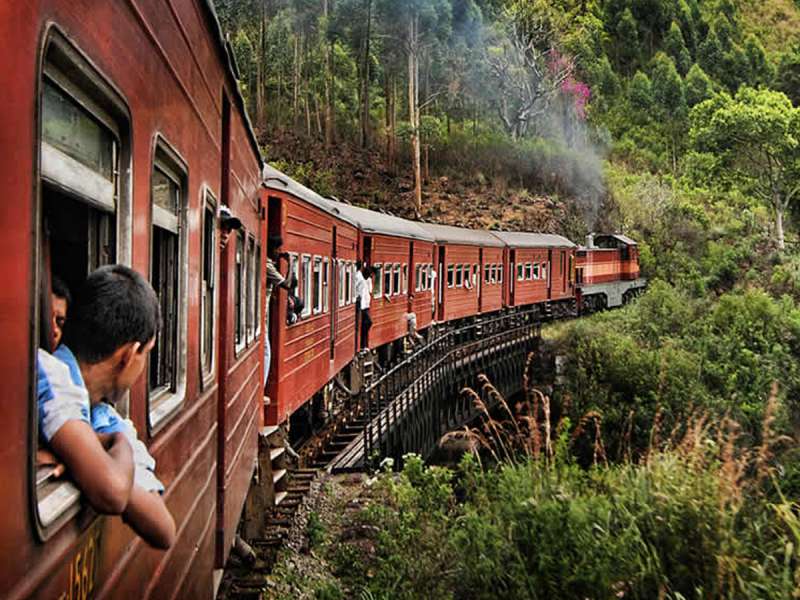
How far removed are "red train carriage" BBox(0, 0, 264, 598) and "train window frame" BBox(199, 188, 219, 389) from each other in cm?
1

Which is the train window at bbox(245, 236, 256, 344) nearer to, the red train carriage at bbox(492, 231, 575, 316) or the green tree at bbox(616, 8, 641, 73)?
the red train carriage at bbox(492, 231, 575, 316)

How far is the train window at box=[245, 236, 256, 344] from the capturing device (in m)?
6.05

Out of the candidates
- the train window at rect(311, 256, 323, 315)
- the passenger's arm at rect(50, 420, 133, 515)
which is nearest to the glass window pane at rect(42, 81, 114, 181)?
the passenger's arm at rect(50, 420, 133, 515)

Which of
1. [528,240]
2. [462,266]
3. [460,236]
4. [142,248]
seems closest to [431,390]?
[462,266]

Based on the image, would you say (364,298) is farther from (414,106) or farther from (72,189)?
(414,106)

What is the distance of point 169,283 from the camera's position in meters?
3.00

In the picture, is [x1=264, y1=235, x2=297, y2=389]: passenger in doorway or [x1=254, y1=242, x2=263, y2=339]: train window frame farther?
[x1=264, y1=235, x2=297, y2=389]: passenger in doorway

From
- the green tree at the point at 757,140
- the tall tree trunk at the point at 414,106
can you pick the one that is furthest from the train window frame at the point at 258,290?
the green tree at the point at 757,140

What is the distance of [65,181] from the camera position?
1.64m

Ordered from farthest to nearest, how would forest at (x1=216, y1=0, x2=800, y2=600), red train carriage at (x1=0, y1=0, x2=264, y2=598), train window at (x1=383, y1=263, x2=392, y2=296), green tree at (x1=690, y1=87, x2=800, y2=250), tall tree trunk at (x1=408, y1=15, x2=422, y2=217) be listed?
1. tall tree trunk at (x1=408, y1=15, x2=422, y2=217)
2. green tree at (x1=690, y1=87, x2=800, y2=250)
3. train window at (x1=383, y1=263, x2=392, y2=296)
4. forest at (x1=216, y1=0, x2=800, y2=600)
5. red train carriage at (x1=0, y1=0, x2=264, y2=598)

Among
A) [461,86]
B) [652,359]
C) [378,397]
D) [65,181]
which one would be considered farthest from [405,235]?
[461,86]

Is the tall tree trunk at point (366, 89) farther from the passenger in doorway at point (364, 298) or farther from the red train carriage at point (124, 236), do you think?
the red train carriage at point (124, 236)

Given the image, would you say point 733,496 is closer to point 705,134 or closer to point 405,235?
point 405,235

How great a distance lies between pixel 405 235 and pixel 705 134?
26632 millimetres
